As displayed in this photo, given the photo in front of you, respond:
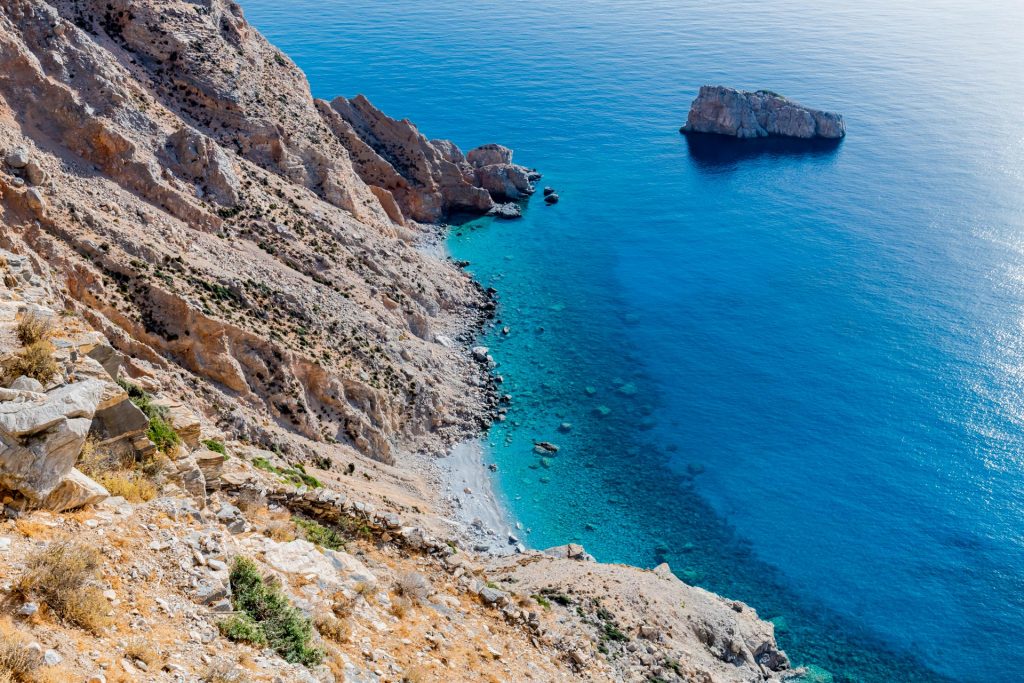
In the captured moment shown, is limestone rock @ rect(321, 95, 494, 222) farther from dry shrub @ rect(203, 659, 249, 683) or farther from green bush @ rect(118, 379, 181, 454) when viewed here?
dry shrub @ rect(203, 659, 249, 683)

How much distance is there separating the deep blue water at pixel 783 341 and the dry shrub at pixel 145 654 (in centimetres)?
3909

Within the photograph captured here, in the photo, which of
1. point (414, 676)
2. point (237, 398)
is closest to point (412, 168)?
point (237, 398)

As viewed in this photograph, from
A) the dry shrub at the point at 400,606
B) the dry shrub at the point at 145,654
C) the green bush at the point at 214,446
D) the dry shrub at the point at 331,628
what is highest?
the green bush at the point at 214,446

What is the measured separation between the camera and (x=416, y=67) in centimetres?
15388

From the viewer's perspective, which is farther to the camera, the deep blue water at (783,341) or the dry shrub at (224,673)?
the deep blue water at (783,341)

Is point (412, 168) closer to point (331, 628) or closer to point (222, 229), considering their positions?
point (222, 229)

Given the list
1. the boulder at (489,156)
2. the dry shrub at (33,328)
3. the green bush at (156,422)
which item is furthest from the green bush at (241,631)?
the boulder at (489,156)

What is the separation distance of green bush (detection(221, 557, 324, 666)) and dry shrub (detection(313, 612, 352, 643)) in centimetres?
61

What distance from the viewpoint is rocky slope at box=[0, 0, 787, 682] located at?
16.4 m

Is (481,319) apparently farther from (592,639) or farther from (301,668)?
(301,668)

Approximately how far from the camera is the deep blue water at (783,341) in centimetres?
5109

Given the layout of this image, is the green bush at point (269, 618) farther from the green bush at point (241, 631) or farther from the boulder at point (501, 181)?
the boulder at point (501, 181)

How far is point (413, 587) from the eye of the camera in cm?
2517

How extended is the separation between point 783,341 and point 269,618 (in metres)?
65.6
